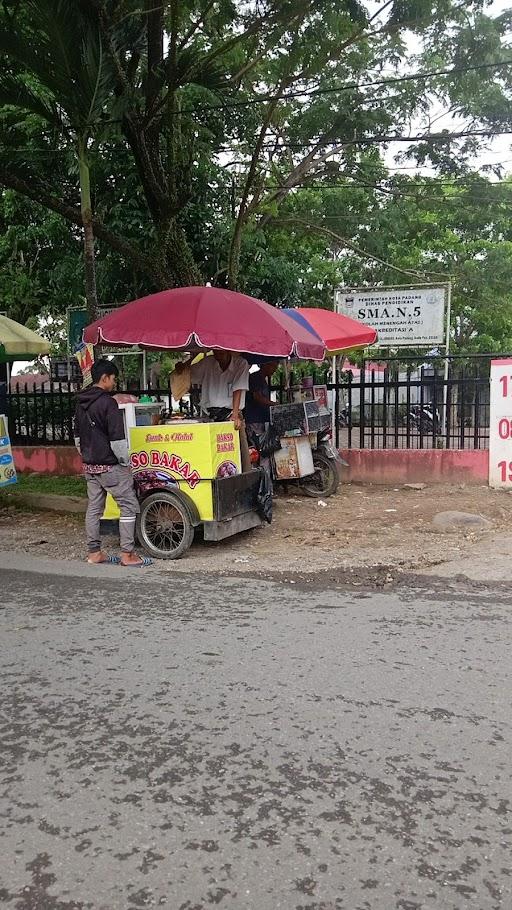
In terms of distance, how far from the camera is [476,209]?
14.2m

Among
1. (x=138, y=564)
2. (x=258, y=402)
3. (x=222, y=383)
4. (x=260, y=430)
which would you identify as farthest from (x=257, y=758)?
(x=258, y=402)

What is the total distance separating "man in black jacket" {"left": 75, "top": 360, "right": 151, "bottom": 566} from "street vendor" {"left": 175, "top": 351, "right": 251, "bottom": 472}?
142 centimetres

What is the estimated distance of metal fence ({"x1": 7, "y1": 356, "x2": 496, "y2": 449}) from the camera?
976cm

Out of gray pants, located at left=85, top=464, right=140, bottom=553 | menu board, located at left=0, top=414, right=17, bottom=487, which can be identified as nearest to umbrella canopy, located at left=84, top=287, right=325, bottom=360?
A: gray pants, located at left=85, top=464, right=140, bottom=553

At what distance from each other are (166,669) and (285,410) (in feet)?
16.7

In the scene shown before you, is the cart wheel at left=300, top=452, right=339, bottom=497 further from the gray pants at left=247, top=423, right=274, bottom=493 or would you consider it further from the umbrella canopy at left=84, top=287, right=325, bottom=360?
the umbrella canopy at left=84, top=287, right=325, bottom=360

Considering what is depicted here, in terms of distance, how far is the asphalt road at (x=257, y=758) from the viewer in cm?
228

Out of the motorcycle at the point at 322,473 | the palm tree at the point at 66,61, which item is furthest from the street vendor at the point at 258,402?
the palm tree at the point at 66,61

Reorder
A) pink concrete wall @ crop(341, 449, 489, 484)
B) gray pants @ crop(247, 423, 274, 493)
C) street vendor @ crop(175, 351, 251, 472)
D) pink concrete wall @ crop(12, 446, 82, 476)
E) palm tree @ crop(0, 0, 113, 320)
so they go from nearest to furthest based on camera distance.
A: 1. street vendor @ crop(175, 351, 251, 472)
2. palm tree @ crop(0, 0, 113, 320)
3. gray pants @ crop(247, 423, 274, 493)
4. pink concrete wall @ crop(341, 449, 489, 484)
5. pink concrete wall @ crop(12, 446, 82, 476)

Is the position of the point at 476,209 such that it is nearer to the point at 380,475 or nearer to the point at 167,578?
the point at 380,475

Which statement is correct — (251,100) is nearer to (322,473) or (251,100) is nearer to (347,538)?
(322,473)

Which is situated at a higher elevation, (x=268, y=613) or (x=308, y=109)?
(x=308, y=109)

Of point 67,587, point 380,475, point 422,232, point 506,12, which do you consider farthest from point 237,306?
point 422,232

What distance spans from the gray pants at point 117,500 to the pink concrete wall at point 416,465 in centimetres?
441
